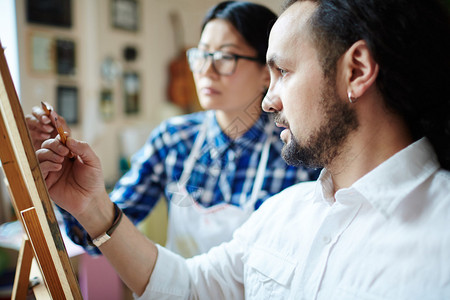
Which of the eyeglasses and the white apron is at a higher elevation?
the eyeglasses

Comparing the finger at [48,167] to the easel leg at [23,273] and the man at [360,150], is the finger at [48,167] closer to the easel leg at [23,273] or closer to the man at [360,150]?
the man at [360,150]

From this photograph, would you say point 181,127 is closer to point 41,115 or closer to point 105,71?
point 41,115

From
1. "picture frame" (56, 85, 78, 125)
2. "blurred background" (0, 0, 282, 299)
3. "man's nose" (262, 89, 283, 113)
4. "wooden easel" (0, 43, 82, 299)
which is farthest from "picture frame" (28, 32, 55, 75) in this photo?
"man's nose" (262, 89, 283, 113)

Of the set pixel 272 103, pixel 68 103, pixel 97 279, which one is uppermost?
pixel 272 103

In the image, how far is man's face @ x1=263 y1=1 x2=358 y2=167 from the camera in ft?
2.38

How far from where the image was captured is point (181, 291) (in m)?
0.94

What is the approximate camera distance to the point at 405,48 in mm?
669

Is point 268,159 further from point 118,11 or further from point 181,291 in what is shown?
point 118,11

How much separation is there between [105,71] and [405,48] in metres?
2.68

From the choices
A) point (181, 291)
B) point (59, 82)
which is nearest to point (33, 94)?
point (59, 82)

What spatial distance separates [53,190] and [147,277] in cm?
32

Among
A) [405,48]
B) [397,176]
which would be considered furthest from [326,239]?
[405,48]

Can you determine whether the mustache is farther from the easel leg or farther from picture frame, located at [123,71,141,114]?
picture frame, located at [123,71,141,114]

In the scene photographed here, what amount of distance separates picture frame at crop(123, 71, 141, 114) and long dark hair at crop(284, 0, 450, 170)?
261cm
